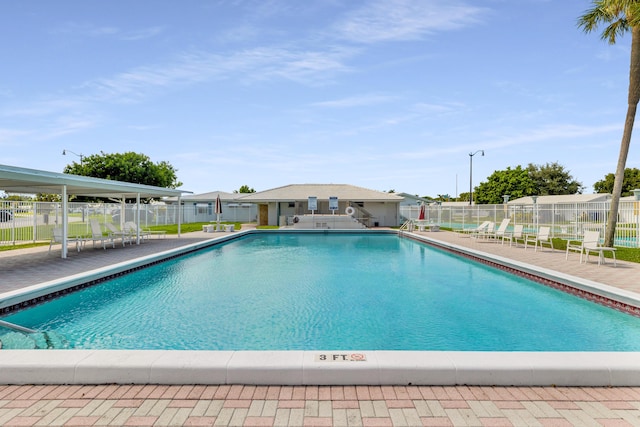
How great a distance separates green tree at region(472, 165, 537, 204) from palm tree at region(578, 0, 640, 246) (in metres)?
41.9

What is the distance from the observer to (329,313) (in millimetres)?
6547

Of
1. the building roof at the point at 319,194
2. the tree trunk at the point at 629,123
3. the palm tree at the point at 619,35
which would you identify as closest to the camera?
the palm tree at the point at 619,35

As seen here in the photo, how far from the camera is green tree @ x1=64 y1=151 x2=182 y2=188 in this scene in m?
36.3

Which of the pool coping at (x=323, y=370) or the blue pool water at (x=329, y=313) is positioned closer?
the pool coping at (x=323, y=370)

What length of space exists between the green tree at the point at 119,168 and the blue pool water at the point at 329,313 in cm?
3118

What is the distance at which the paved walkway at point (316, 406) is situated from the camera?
2541 mm

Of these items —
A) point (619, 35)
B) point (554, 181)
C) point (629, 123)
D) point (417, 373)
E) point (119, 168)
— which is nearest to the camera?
point (417, 373)

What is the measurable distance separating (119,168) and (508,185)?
169 ft

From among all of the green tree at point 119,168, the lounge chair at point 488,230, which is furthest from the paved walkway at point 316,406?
the green tree at point 119,168

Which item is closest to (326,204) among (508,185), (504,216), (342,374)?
(504,216)

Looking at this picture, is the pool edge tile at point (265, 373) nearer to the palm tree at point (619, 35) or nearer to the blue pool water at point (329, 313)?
the blue pool water at point (329, 313)

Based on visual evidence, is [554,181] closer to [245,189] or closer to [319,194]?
[319,194]

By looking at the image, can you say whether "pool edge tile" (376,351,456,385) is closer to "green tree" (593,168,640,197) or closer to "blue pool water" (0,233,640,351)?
"blue pool water" (0,233,640,351)

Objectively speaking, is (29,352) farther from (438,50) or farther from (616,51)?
(616,51)
